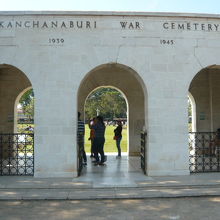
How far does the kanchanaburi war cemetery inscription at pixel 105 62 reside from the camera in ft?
28.2

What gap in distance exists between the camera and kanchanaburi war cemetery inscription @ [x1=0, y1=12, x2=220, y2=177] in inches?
338

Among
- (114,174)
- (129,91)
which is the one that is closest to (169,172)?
(114,174)

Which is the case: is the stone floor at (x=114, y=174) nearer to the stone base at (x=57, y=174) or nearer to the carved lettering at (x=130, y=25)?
the stone base at (x=57, y=174)

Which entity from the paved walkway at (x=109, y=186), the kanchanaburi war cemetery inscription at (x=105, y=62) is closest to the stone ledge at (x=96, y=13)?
the kanchanaburi war cemetery inscription at (x=105, y=62)

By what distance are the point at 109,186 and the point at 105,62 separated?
3.83m

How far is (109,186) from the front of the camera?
7.34 meters

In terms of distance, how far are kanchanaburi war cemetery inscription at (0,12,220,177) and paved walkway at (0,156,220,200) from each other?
1.99 ft

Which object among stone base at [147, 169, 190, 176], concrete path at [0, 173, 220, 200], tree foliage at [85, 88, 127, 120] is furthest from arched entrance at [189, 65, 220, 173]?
tree foliage at [85, 88, 127, 120]

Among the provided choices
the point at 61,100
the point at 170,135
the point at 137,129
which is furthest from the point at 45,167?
the point at 137,129

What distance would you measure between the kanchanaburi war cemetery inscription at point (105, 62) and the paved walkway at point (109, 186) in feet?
1.99

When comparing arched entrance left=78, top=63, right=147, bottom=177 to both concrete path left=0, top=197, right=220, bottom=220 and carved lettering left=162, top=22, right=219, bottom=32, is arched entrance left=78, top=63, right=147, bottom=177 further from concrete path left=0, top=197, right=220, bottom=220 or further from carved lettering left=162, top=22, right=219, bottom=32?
concrete path left=0, top=197, right=220, bottom=220

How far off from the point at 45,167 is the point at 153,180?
3343 millimetres

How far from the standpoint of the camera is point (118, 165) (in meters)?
10.6

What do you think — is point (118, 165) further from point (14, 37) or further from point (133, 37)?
point (14, 37)
